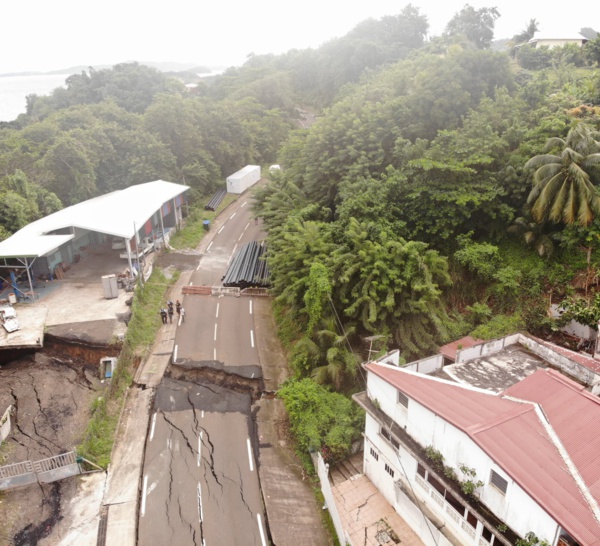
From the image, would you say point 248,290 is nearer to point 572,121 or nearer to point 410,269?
point 410,269

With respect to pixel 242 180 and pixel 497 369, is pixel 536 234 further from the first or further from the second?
pixel 242 180

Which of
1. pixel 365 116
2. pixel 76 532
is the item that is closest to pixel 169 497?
pixel 76 532

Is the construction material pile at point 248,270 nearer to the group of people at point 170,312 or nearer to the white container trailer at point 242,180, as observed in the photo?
the group of people at point 170,312

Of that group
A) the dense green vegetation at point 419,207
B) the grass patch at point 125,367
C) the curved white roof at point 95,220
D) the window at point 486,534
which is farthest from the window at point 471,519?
the curved white roof at point 95,220

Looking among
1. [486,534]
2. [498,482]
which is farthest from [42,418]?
[498,482]

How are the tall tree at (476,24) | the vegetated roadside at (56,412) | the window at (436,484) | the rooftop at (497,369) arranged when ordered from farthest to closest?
the tall tree at (476,24)
the vegetated roadside at (56,412)
the rooftop at (497,369)
the window at (436,484)

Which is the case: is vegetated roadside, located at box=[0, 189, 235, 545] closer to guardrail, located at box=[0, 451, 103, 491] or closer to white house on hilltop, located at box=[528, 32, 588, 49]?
guardrail, located at box=[0, 451, 103, 491]
